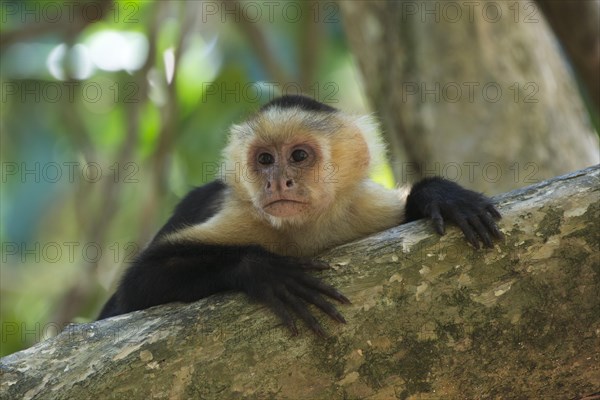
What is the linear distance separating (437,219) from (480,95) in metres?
2.38

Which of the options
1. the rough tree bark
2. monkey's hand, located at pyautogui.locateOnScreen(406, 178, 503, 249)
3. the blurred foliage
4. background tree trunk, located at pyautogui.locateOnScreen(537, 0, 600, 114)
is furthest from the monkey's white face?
the blurred foliage

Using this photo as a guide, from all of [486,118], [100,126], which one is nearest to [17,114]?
[100,126]

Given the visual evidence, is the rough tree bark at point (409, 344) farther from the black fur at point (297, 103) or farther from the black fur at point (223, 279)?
the black fur at point (297, 103)

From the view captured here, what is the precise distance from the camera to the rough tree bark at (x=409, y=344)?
2842 millimetres

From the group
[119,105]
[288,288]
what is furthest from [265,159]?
[119,105]

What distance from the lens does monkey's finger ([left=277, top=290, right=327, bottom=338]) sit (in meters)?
2.94

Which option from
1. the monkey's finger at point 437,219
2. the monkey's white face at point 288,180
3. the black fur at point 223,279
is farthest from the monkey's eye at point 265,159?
the monkey's finger at point 437,219

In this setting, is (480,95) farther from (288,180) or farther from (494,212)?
(494,212)

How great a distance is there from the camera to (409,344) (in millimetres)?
2873

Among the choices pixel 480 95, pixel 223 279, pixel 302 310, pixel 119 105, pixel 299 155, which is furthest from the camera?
pixel 119 105

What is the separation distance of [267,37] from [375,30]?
1908mm

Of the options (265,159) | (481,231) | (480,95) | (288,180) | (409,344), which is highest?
(480,95)

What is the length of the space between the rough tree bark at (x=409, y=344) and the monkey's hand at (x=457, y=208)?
3.1 inches

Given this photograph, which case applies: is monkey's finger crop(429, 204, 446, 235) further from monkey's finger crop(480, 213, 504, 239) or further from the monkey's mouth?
the monkey's mouth
